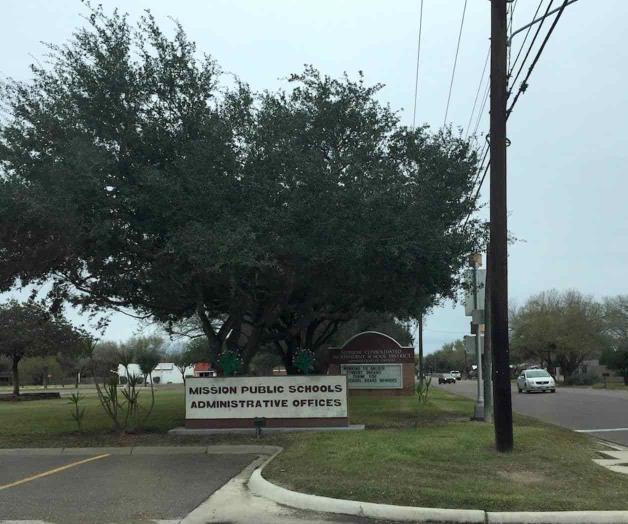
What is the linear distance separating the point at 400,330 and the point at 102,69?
3839 centimetres

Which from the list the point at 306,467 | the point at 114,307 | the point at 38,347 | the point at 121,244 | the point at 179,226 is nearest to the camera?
the point at 306,467

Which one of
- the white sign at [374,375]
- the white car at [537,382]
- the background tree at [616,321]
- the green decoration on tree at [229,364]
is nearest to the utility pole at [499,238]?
the green decoration on tree at [229,364]

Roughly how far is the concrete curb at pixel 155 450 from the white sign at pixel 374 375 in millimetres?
19097

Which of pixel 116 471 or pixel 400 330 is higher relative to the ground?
pixel 400 330

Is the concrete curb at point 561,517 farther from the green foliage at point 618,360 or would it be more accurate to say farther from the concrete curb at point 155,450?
the green foliage at point 618,360

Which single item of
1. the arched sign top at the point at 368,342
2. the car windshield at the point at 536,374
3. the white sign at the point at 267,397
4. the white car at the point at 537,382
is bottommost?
the white car at the point at 537,382

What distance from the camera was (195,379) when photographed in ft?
51.9

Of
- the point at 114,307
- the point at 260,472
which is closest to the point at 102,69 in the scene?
the point at 114,307

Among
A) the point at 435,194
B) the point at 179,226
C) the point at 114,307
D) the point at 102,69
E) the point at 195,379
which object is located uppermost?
the point at 102,69

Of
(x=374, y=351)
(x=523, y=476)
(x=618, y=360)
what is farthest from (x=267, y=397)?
(x=618, y=360)

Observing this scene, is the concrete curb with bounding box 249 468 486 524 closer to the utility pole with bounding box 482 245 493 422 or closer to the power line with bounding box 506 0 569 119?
the power line with bounding box 506 0 569 119

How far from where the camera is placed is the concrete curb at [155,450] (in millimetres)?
13289

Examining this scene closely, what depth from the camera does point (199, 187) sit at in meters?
13.7

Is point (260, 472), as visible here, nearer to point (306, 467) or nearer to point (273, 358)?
point (306, 467)
